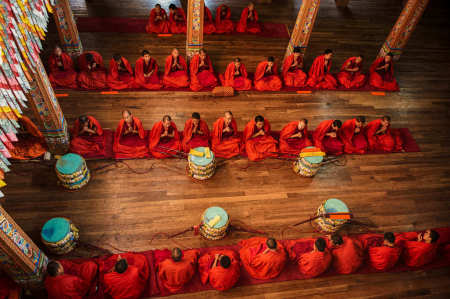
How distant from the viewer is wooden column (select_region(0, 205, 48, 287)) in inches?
203

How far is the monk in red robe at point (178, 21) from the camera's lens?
12.1m

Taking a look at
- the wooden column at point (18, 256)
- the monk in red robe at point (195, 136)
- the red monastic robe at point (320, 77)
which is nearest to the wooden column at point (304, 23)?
the red monastic robe at point (320, 77)

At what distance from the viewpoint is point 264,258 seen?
22.1 ft

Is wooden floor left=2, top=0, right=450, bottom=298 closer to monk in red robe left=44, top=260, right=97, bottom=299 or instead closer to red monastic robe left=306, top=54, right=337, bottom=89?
red monastic robe left=306, top=54, right=337, bottom=89

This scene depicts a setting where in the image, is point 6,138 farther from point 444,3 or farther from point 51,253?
point 444,3

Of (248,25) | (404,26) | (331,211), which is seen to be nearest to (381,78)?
(404,26)

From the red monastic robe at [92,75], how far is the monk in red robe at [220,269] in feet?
19.7

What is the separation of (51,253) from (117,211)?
1495 millimetres

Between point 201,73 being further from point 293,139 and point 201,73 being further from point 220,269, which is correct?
point 220,269

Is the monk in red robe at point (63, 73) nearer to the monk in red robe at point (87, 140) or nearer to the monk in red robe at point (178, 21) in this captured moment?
the monk in red robe at point (87, 140)

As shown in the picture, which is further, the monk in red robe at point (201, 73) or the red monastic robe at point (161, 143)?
the monk in red robe at point (201, 73)

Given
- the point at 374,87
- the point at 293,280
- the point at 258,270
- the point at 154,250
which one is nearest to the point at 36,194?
the point at 154,250

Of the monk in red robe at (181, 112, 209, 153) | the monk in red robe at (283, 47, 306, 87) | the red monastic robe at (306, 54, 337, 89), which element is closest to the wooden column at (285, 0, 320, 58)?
the monk in red robe at (283, 47, 306, 87)

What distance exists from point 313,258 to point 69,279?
453 centimetres
